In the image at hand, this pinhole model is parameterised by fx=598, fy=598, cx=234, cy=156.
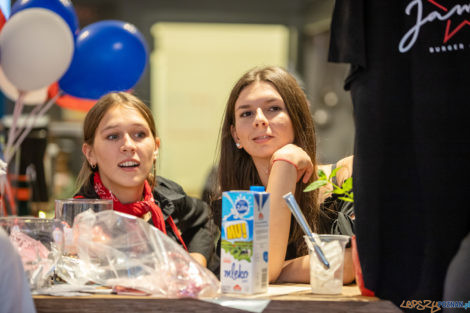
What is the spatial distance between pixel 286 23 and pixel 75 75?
14.7 ft

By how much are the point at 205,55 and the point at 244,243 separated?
6.47 metres

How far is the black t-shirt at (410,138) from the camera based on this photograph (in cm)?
126

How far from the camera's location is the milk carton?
1.25 m

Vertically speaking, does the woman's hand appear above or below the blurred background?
below

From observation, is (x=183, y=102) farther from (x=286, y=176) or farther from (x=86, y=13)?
(x=286, y=176)

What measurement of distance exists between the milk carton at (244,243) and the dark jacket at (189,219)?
0.80 metres

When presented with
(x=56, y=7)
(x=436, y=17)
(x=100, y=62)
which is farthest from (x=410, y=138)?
(x=56, y=7)

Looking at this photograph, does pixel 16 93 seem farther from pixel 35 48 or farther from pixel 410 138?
pixel 410 138

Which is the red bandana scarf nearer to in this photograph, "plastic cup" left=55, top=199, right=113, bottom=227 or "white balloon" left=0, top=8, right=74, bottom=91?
"plastic cup" left=55, top=199, right=113, bottom=227

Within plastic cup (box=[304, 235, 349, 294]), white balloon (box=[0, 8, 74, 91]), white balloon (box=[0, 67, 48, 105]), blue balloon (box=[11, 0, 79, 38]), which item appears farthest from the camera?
white balloon (box=[0, 67, 48, 105])

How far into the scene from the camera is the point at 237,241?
49.4 inches

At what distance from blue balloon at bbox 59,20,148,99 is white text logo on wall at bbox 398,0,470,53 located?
258 cm

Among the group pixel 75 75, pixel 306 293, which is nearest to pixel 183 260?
pixel 306 293

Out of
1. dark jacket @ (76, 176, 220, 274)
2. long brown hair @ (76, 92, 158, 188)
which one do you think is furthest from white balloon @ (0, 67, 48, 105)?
dark jacket @ (76, 176, 220, 274)
